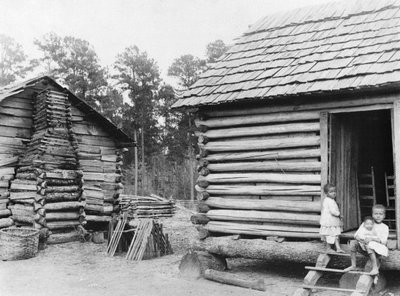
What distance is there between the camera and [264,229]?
9.00 metres

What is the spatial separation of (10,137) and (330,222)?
34.5 ft

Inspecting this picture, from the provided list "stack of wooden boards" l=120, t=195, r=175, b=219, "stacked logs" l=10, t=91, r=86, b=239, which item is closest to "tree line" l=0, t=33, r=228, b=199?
"stack of wooden boards" l=120, t=195, r=175, b=219

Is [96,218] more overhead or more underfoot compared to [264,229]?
more underfoot

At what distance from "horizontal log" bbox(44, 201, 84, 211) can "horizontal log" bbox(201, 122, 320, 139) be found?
21.3ft

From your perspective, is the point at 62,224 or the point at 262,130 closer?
the point at 262,130

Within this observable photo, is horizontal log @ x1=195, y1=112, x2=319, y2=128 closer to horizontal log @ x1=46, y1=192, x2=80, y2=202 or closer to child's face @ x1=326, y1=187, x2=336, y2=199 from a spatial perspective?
child's face @ x1=326, y1=187, x2=336, y2=199

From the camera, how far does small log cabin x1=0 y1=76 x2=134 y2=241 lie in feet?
45.4

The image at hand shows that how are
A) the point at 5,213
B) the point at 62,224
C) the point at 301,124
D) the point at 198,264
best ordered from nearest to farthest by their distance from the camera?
the point at 301,124, the point at 198,264, the point at 5,213, the point at 62,224

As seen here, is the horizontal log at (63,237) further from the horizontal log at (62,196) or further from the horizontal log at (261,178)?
the horizontal log at (261,178)

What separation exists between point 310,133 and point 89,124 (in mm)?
10076

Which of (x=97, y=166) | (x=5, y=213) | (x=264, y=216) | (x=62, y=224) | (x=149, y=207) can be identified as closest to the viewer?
(x=264, y=216)

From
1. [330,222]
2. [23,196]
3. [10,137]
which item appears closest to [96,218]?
Result: [23,196]

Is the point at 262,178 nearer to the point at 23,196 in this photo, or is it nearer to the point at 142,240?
the point at 142,240

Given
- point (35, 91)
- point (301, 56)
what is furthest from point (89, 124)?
point (301, 56)
